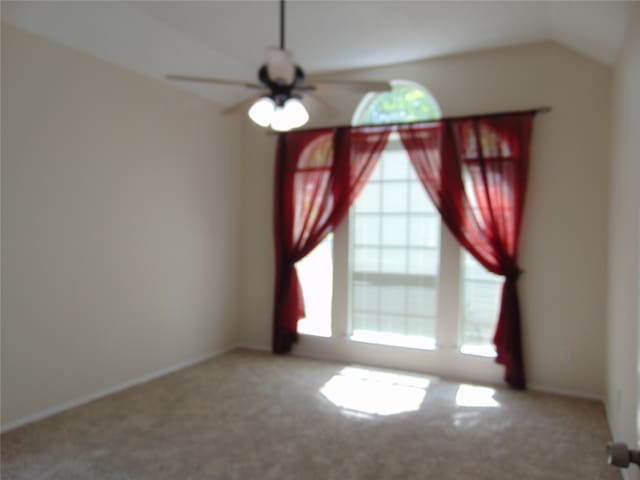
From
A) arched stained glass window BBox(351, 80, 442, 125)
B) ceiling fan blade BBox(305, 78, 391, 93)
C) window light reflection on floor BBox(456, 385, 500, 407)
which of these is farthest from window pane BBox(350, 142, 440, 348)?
ceiling fan blade BBox(305, 78, 391, 93)

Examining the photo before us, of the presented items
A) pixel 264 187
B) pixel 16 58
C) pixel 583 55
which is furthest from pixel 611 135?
pixel 16 58

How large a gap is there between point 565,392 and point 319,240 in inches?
97.5

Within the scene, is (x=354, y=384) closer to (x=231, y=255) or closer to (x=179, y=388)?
(x=179, y=388)

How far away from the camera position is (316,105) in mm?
2719

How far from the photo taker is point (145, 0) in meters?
2.92

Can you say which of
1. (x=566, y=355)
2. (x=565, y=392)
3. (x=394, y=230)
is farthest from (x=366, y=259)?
(x=565, y=392)

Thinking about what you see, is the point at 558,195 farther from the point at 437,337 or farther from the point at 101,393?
the point at 101,393

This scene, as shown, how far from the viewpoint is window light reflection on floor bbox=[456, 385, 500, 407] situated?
3.27 meters

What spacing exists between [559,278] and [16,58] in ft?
13.8

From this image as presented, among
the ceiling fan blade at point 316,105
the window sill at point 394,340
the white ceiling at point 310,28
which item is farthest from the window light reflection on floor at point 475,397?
the white ceiling at point 310,28

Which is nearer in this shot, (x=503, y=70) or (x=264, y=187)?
(x=503, y=70)

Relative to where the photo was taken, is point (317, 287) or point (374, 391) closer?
point (374, 391)

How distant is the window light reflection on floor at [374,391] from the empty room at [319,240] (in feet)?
0.09

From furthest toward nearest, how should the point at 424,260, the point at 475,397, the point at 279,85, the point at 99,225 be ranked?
the point at 424,260 < the point at 475,397 < the point at 99,225 < the point at 279,85
